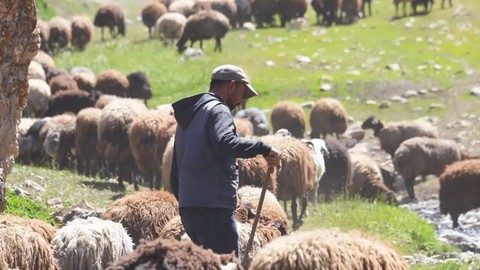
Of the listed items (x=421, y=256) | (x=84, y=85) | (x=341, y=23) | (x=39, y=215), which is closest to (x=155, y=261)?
(x=39, y=215)

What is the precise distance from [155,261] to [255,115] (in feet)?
55.3

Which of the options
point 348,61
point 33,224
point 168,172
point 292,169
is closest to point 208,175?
point 33,224

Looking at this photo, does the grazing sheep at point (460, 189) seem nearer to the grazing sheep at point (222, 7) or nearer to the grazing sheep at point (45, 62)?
the grazing sheep at point (45, 62)

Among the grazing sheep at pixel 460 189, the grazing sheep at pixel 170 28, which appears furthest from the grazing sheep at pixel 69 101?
the grazing sheep at pixel 170 28

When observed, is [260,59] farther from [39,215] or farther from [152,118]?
[39,215]

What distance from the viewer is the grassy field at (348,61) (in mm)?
27500

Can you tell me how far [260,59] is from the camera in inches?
1281

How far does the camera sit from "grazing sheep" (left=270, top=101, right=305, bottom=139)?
2335 cm

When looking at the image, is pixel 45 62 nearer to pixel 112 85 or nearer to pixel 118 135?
pixel 112 85

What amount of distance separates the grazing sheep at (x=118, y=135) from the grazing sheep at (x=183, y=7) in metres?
24.4

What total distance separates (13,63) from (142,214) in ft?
6.60

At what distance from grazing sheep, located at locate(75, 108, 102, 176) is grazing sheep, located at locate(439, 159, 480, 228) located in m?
6.51

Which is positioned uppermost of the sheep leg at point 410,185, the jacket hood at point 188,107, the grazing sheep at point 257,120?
the jacket hood at point 188,107

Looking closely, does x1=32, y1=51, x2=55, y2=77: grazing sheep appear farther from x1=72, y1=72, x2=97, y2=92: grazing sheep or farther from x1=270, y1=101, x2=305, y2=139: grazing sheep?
x1=270, y1=101, x2=305, y2=139: grazing sheep
